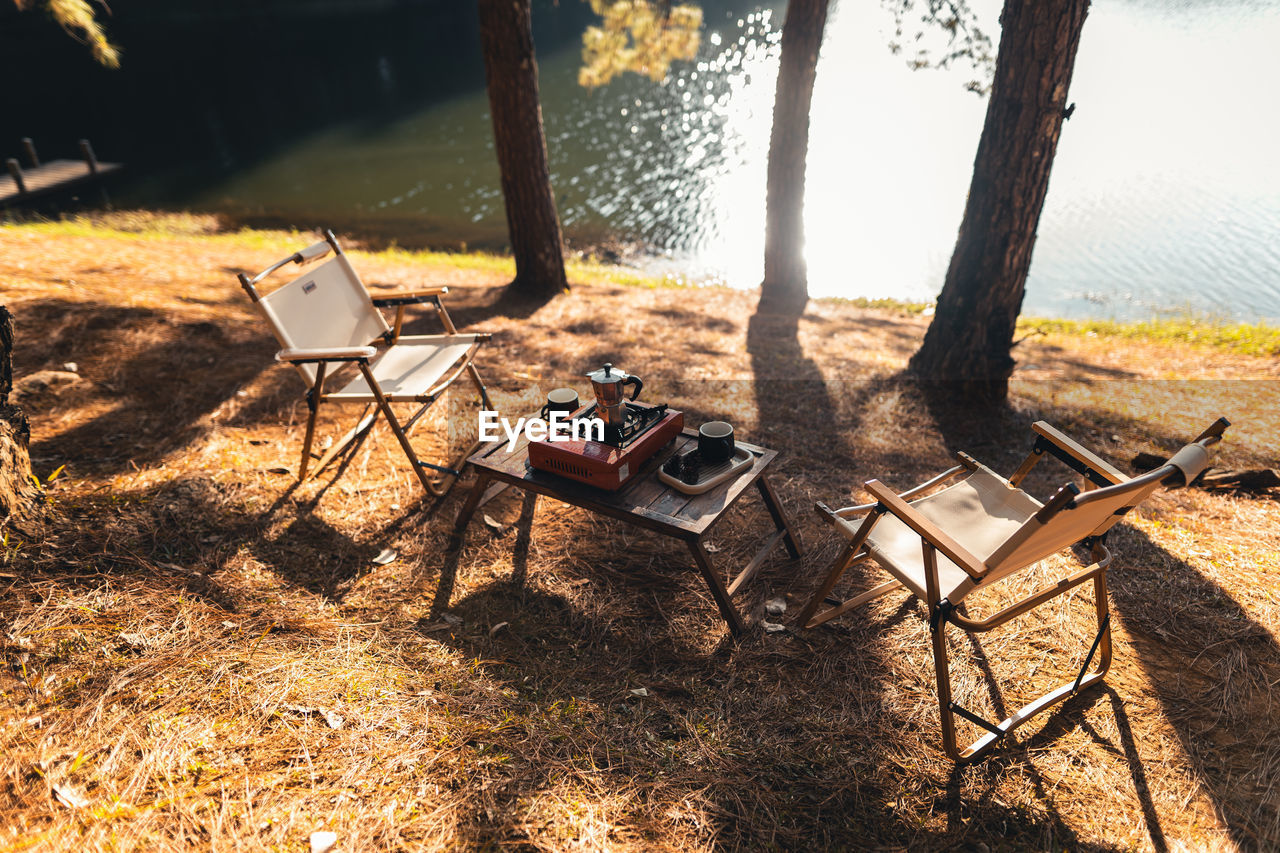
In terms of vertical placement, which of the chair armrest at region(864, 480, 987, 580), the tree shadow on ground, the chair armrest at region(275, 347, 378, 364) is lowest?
the tree shadow on ground

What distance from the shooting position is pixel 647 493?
259cm

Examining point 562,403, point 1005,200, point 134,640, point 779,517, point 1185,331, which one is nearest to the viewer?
point 134,640

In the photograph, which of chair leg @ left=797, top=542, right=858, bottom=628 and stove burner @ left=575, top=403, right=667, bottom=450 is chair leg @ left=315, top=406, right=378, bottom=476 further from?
chair leg @ left=797, top=542, right=858, bottom=628

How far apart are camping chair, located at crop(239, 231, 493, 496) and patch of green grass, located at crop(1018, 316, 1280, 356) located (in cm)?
541

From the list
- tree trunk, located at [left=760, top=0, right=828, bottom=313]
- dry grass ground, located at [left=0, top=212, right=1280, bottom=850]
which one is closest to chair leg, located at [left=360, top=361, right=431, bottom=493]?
dry grass ground, located at [left=0, top=212, right=1280, bottom=850]

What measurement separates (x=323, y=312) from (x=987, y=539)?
140 inches

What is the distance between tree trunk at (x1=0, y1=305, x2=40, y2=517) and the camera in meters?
2.63

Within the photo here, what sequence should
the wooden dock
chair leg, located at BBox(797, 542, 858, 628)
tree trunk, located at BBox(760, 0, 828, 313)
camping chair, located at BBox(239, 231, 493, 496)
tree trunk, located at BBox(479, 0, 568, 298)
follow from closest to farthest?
chair leg, located at BBox(797, 542, 858, 628), camping chair, located at BBox(239, 231, 493, 496), tree trunk, located at BBox(479, 0, 568, 298), tree trunk, located at BBox(760, 0, 828, 313), the wooden dock

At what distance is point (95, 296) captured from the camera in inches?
197

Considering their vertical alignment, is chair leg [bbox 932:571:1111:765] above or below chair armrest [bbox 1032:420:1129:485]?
below

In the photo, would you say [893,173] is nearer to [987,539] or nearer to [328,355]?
[987,539]

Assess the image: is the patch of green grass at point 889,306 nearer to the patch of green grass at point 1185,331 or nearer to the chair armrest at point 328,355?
the patch of green grass at point 1185,331

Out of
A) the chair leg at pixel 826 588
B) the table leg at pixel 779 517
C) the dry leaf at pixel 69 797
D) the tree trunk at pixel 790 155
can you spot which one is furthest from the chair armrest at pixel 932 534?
the tree trunk at pixel 790 155

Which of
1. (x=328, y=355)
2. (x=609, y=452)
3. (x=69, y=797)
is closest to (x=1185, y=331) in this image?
(x=609, y=452)
